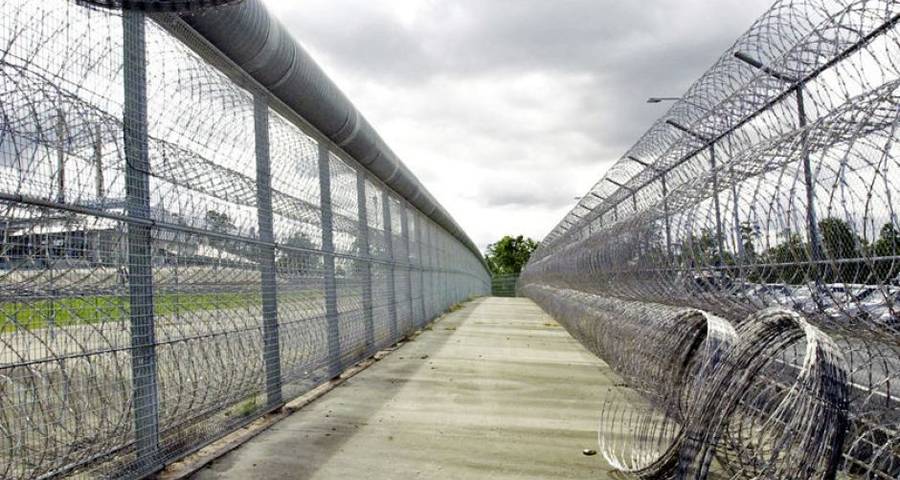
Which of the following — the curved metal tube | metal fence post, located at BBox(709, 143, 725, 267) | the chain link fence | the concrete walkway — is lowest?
the concrete walkway

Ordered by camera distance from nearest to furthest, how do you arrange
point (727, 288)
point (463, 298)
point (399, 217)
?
point (727, 288) < point (399, 217) < point (463, 298)

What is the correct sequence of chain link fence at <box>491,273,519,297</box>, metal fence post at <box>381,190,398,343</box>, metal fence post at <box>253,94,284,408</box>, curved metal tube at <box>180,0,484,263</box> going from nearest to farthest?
curved metal tube at <box>180,0,484,263</box>
metal fence post at <box>253,94,284,408</box>
metal fence post at <box>381,190,398,343</box>
chain link fence at <box>491,273,519,297</box>

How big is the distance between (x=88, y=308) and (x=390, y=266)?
25.7 ft

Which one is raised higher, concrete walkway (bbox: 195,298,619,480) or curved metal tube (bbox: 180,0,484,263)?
curved metal tube (bbox: 180,0,484,263)

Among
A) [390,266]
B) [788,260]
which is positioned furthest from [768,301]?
[390,266]

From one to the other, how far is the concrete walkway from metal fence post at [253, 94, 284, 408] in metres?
0.41

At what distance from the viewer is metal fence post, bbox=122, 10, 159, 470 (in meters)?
3.51

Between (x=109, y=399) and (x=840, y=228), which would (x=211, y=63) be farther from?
(x=840, y=228)

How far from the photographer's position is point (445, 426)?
17.3 ft

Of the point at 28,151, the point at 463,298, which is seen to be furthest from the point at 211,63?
the point at 463,298

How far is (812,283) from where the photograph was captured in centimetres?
329

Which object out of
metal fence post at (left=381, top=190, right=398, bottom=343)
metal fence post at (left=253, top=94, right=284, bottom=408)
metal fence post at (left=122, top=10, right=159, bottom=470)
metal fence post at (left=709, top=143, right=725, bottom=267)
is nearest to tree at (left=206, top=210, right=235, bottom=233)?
metal fence post at (left=253, top=94, right=284, bottom=408)

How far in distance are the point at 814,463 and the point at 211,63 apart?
13.8ft

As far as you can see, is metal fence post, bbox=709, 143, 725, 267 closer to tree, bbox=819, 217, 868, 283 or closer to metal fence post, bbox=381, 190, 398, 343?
tree, bbox=819, 217, 868, 283
